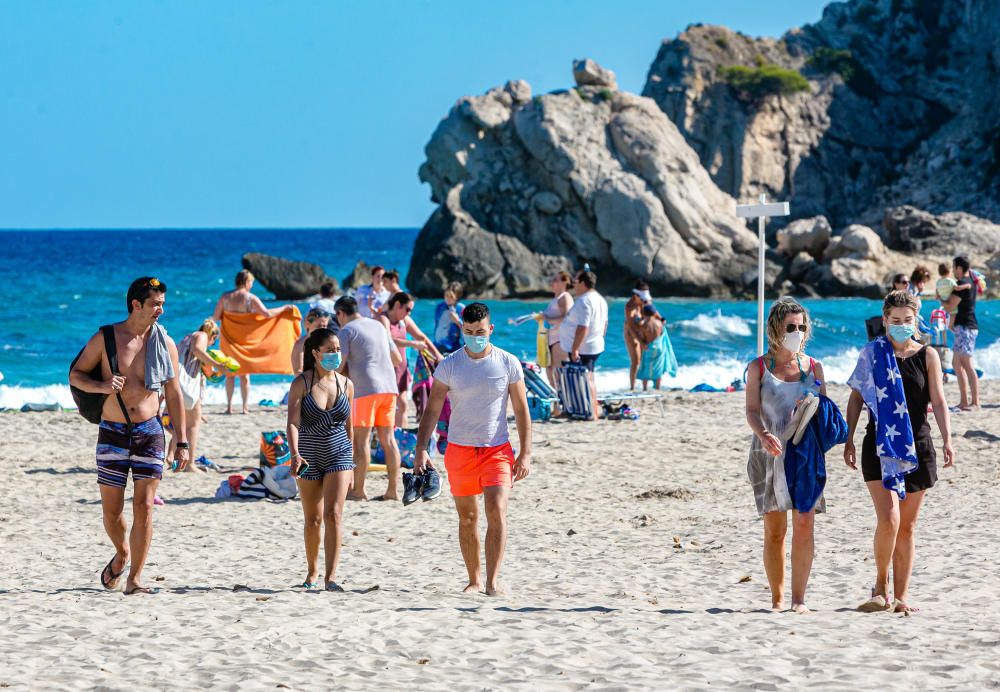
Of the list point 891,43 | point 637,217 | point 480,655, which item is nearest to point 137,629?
point 480,655

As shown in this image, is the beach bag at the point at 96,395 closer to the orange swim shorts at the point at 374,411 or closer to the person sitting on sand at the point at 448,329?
the orange swim shorts at the point at 374,411

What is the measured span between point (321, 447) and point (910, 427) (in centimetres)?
291

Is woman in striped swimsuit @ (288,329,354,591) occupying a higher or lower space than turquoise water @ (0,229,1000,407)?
lower

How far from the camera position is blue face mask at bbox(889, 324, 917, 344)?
5453mm

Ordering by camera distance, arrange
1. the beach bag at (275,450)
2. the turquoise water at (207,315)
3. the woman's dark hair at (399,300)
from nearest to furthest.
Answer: the beach bag at (275,450) < the woman's dark hair at (399,300) < the turquoise water at (207,315)

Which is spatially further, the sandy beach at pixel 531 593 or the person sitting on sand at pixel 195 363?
the person sitting on sand at pixel 195 363

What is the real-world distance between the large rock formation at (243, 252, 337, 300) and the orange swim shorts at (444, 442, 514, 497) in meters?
38.7

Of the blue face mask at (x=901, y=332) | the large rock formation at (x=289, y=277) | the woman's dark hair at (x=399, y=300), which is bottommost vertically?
the blue face mask at (x=901, y=332)

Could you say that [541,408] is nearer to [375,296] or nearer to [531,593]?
[375,296]

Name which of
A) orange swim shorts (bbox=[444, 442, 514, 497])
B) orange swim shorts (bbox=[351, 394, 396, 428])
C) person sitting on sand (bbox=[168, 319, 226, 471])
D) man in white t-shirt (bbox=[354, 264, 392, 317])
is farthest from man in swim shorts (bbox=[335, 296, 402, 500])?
man in white t-shirt (bbox=[354, 264, 392, 317])

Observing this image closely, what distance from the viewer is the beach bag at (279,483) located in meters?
9.27

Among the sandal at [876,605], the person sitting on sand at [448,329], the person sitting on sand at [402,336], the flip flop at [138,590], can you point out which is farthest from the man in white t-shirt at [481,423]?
the person sitting on sand at [448,329]

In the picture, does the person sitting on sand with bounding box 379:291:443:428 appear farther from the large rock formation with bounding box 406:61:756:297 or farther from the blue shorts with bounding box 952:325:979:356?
the large rock formation with bounding box 406:61:756:297

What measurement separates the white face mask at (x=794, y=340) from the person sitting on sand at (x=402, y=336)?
5.04m
